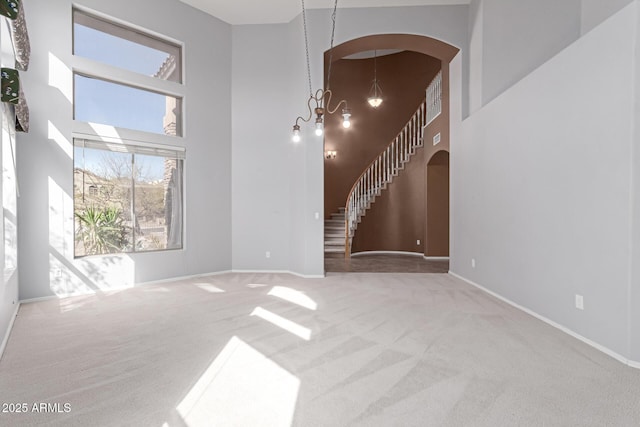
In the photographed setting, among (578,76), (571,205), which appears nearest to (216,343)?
(571,205)

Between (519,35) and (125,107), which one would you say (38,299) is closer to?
(125,107)

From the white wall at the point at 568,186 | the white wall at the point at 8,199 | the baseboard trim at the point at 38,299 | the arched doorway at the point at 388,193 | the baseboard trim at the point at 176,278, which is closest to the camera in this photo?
the white wall at the point at 568,186

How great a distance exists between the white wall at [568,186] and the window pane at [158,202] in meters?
5.40

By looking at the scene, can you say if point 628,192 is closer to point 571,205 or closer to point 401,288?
point 571,205

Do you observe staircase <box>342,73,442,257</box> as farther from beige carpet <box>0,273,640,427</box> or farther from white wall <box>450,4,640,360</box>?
beige carpet <box>0,273,640,427</box>

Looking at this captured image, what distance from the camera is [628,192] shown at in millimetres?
2762

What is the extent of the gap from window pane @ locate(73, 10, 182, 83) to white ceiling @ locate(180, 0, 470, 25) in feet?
3.41

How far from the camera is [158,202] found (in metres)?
6.10

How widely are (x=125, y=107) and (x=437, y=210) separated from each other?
7628mm

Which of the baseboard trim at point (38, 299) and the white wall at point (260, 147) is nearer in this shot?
the baseboard trim at point (38, 299)

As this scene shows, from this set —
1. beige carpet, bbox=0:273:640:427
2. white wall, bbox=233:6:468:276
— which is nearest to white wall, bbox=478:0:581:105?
white wall, bbox=233:6:468:276

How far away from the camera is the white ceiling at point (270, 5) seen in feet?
20.4

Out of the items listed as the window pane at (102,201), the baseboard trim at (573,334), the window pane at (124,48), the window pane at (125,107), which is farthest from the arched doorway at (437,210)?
the window pane at (102,201)

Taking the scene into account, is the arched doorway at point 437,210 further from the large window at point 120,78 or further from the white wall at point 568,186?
the large window at point 120,78
